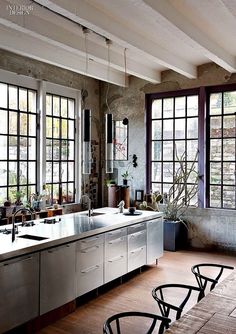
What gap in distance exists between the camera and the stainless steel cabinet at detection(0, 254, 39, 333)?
9.94ft

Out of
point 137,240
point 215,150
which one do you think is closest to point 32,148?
point 137,240

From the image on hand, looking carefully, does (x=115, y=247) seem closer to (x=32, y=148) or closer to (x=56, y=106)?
(x=32, y=148)

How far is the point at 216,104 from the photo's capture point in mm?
6555

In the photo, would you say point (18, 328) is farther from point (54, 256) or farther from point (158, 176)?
point (158, 176)

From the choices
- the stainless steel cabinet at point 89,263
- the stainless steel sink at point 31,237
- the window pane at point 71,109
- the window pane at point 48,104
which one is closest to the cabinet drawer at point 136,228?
the stainless steel cabinet at point 89,263

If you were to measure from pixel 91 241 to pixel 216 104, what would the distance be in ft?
12.7

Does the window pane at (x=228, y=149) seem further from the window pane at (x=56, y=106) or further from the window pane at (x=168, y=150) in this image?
the window pane at (x=56, y=106)

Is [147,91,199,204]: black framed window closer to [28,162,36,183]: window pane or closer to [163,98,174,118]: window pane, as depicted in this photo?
[163,98,174,118]: window pane

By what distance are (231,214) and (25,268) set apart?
4.27 metres

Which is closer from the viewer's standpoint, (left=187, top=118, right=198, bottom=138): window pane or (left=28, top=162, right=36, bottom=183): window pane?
(left=28, top=162, right=36, bottom=183): window pane

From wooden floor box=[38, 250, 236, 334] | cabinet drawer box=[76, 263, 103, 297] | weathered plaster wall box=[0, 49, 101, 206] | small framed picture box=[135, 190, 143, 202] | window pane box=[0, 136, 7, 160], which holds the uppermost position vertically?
weathered plaster wall box=[0, 49, 101, 206]

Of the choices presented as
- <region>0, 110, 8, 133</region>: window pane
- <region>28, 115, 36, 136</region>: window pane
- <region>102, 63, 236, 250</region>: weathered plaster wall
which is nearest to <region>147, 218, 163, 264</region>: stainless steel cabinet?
<region>102, 63, 236, 250</region>: weathered plaster wall

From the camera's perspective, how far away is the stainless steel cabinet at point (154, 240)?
5305 millimetres

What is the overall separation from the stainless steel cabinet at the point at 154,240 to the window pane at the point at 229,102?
2456 millimetres
